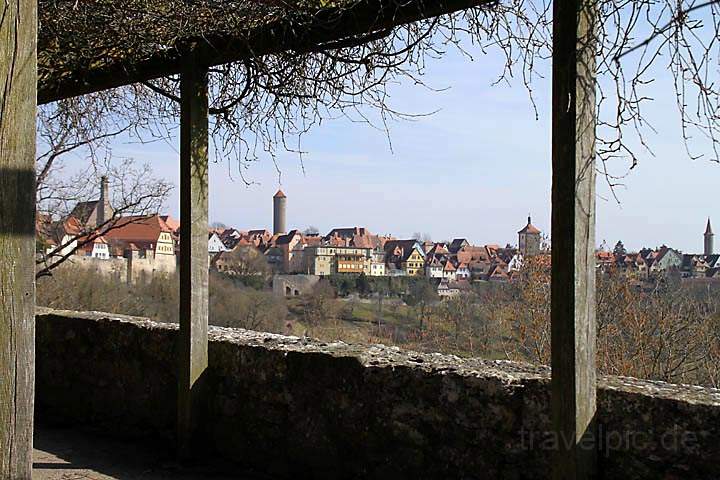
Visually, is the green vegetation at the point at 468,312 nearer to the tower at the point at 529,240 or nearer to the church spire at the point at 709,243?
the tower at the point at 529,240

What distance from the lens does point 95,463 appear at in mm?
3576

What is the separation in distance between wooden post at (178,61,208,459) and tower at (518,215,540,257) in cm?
998

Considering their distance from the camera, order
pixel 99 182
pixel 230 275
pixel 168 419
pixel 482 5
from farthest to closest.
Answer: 1. pixel 230 275
2. pixel 99 182
3. pixel 168 419
4. pixel 482 5

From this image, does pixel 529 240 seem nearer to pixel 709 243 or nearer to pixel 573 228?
pixel 709 243

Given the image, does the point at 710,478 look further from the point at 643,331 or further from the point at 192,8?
the point at 643,331

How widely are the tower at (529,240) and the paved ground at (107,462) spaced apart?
994 centimetres

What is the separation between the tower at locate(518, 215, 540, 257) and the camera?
13094 mm

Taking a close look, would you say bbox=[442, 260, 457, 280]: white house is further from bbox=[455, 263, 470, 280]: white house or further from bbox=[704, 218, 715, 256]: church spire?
bbox=[704, 218, 715, 256]: church spire

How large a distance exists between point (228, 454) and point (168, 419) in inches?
17.7

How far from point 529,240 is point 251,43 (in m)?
10.8

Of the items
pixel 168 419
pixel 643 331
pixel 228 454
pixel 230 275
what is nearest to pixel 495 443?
pixel 228 454

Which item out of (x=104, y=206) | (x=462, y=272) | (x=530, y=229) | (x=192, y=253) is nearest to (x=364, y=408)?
(x=192, y=253)

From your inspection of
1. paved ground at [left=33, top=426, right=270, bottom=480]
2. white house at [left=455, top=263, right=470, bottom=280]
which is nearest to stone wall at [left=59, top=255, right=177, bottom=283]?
white house at [left=455, top=263, right=470, bottom=280]

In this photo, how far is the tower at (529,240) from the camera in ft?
43.0
